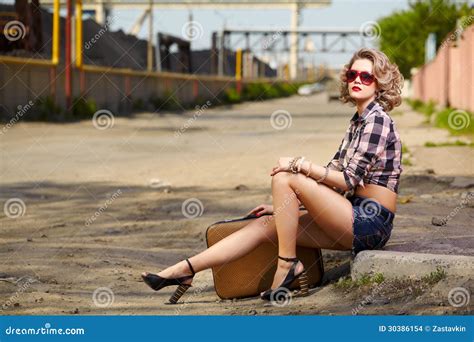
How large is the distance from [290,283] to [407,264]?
0.56 m

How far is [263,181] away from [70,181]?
1.90 m

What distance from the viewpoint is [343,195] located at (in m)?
4.95

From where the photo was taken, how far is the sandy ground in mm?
4707

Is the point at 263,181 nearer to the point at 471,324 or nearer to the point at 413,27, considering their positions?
the point at 471,324

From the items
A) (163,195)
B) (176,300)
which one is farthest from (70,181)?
(176,300)

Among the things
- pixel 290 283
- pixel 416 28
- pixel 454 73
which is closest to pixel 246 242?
pixel 290 283

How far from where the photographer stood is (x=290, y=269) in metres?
4.81

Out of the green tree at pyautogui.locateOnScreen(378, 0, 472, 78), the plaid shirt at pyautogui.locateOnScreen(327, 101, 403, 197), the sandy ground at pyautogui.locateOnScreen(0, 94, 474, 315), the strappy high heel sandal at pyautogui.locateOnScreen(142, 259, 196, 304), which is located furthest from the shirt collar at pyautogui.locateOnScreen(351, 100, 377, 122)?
the green tree at pyautogui.locateOnScreen(378, 0, 472, 78)

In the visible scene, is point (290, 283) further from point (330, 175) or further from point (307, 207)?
point (330, 175)

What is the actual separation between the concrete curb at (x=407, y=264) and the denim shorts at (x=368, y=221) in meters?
0.07

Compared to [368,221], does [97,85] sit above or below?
above

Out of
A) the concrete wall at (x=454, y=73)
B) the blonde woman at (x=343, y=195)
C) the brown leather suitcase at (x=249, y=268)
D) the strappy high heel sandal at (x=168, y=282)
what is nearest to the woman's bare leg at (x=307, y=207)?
the blonde woman at (x=343, y=195)

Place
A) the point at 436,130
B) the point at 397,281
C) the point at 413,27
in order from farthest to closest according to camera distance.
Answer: the point at 413,27
the point at 436,130
the point at 397,281

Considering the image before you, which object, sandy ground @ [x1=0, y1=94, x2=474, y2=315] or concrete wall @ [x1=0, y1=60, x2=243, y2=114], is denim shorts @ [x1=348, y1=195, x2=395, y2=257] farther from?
concrete wall @ [x1=0, y1=60, x2=243, y2=114]
